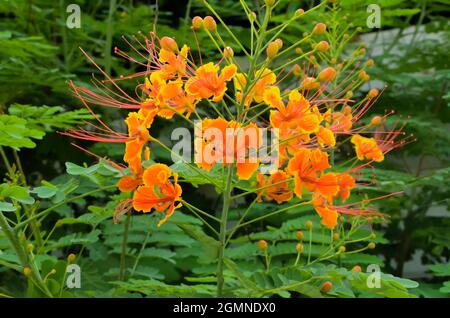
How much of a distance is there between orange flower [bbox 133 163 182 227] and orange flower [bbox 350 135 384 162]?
0.66 m

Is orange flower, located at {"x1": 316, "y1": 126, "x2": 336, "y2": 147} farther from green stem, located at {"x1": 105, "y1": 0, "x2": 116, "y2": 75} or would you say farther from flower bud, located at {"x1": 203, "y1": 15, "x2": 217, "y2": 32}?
green stem, located at {"x1": 105, "y1": 0, "x2": 116, "y2": 75}

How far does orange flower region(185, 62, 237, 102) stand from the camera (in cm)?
174

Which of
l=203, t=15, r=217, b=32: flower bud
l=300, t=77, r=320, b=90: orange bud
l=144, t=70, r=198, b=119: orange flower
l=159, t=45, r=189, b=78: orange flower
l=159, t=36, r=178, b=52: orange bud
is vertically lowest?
l=144, t=70, r=198, b=119: orange flower

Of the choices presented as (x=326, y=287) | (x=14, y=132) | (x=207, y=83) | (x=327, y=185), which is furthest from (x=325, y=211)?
(x=14, y=132)

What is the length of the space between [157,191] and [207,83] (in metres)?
0.28

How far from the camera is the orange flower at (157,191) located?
1.69 meters

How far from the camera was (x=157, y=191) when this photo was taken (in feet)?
5.68

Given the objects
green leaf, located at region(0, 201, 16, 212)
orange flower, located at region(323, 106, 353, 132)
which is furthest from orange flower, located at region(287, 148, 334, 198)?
green leaf, located at region(0, 201, 16, 212)

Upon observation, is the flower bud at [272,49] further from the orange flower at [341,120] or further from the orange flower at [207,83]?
the orange flower at [341,120]

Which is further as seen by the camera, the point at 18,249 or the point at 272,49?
the point at 18,249

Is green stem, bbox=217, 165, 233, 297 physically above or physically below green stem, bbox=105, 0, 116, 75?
below

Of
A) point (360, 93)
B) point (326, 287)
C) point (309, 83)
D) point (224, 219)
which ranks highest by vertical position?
point (360, 93)

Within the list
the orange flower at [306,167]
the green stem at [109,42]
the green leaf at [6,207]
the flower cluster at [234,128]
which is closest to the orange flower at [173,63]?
the flower cluster at [234,128]

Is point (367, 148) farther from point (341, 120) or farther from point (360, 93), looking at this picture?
point (360, 93)
